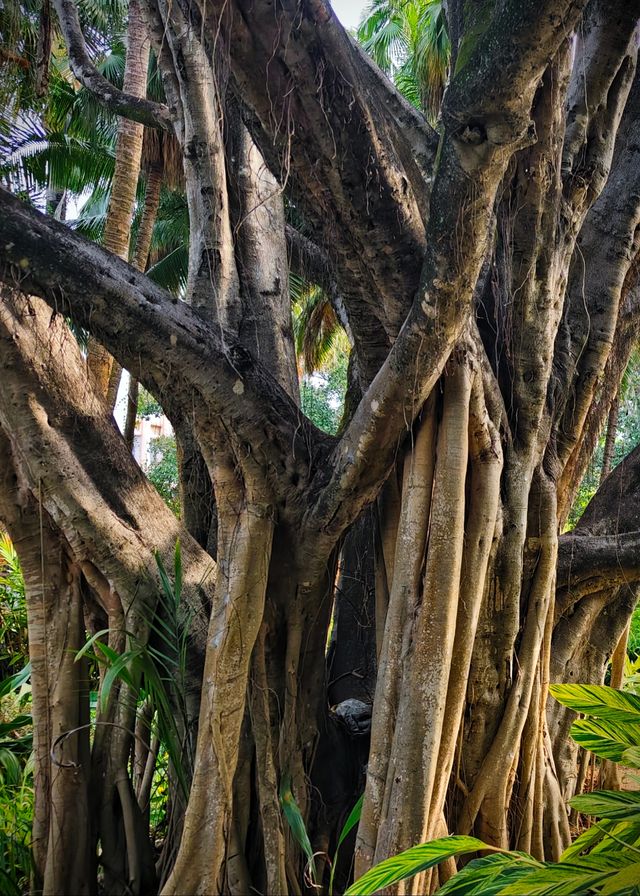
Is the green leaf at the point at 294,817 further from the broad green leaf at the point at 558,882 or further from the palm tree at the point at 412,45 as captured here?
the palm tree at the point at 412,45

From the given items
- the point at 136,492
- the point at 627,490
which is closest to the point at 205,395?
the point at 136,492

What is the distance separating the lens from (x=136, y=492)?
2.85 m

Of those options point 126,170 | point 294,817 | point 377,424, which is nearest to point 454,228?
point 377,424

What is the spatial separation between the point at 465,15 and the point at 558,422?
1546 millimetres

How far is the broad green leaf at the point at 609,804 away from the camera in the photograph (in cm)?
173

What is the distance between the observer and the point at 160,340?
236cm

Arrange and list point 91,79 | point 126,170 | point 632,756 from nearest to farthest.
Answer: point 632,756 → point 91,79 → point 126,170

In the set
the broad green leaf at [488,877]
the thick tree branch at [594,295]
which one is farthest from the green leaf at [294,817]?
the thick tree branch at [594,295]

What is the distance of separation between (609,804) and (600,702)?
0.25m

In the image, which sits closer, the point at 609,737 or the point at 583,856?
the point at 583,856

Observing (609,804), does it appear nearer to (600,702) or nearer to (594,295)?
(600,702)

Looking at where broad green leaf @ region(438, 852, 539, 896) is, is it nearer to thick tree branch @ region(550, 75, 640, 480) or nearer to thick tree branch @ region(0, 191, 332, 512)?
thick tree branch @ region(0, 191, 332, 512)

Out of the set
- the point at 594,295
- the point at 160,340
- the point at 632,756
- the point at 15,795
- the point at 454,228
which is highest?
the point at 594,295

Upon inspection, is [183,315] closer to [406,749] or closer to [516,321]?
[516,321]
